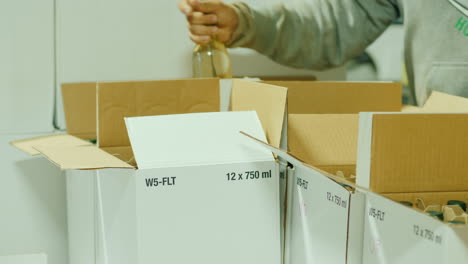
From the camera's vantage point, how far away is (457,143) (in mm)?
864

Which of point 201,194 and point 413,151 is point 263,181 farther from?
point 413,151

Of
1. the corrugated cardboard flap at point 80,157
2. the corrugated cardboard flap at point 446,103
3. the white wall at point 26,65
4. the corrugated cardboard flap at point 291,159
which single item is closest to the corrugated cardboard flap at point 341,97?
the corrugated cardboard flap at point 446,103

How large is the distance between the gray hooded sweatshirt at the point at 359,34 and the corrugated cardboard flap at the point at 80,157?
23.0 inches

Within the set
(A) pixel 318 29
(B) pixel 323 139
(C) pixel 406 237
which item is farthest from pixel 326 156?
(A) pixel 318 29

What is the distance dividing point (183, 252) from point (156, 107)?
0.40 m

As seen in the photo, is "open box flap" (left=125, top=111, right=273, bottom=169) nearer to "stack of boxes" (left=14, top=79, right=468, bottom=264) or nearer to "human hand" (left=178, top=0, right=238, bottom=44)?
"stack of boxes" (left=14, top=79, right=468, bottom=264)

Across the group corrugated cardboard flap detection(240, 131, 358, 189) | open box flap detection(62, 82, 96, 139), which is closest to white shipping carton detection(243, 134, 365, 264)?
corrugated cardboard flap detection(240, 131, 358, 189)

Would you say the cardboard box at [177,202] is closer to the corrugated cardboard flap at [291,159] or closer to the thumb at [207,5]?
the corrugated cardboard flap at [291,159]

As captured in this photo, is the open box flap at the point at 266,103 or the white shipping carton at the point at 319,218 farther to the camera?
the open box flap at the point at 266,103

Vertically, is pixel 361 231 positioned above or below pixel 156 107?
below

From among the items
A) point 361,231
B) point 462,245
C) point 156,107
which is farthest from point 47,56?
point 462,245

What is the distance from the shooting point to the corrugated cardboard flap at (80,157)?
97 centimetres

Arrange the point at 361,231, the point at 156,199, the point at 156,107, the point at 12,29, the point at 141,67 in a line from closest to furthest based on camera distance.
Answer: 1. the point at 361,231
2. the point at 156,199
3. the point at 156,107
4. the point at 12,29
5. the point at 141,67

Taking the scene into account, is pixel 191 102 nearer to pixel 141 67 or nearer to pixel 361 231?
pixel 141 67
